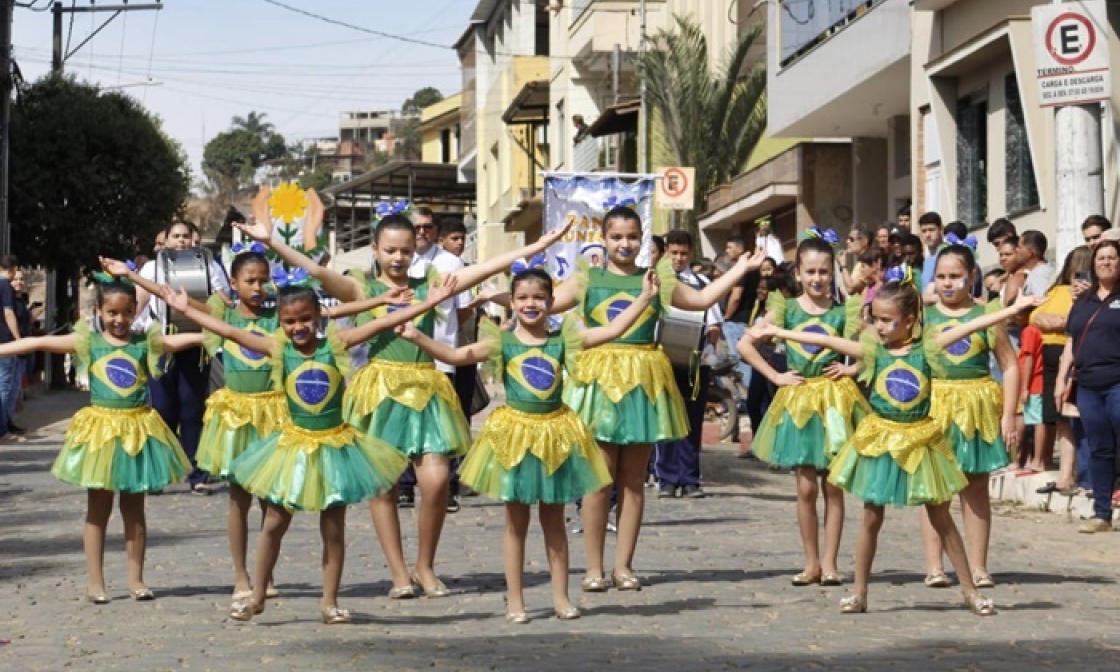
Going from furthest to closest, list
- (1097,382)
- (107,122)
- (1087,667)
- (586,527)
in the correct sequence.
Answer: (107,122), (1097,382), (586,527), (1087,667)

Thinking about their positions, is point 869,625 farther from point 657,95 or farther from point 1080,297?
point 657,95

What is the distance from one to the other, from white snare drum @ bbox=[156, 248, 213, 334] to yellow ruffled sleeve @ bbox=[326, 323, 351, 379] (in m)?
5.30

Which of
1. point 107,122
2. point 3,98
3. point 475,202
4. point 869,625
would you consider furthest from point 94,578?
point 475,202

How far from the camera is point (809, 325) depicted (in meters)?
11.3

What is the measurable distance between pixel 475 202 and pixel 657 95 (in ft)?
117

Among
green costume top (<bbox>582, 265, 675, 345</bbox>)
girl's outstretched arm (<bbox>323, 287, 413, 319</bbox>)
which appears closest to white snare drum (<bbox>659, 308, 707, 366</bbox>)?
green costume top (<bbox>582, 265, 675, 345</bbox>)

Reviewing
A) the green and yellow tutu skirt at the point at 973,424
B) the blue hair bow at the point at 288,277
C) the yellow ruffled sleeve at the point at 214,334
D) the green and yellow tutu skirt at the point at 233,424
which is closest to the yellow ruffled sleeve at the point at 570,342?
the green and yellow tutu skirt at the point at 233,424

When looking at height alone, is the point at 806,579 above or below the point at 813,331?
below

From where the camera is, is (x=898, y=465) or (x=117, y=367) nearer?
(x=898, y=465)

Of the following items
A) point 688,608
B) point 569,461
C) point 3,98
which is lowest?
point 688,608

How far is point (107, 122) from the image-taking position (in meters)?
47.0

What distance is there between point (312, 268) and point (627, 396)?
5.93ft

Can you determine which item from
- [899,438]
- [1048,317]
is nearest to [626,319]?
[899,438]

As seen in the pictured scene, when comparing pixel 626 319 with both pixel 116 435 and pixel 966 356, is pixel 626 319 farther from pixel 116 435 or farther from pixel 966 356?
pixel 116 435
